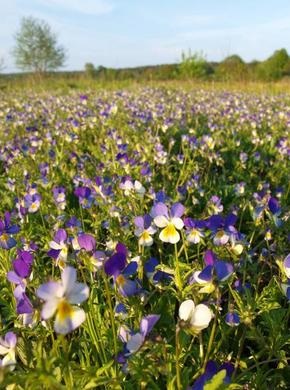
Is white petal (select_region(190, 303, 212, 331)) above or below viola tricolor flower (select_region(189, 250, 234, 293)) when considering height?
below

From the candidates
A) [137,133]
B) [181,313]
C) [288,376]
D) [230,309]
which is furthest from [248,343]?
[137,133]

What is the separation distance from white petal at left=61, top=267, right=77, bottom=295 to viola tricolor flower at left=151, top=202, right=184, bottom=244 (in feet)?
2.37

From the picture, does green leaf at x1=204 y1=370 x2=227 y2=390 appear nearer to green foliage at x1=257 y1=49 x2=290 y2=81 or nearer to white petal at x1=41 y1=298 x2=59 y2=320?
white petal at x1=41 y1=298 x2=59 y2=320

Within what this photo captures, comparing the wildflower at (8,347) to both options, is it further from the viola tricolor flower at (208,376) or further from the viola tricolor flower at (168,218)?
the viola tricolor flower at (168,218)

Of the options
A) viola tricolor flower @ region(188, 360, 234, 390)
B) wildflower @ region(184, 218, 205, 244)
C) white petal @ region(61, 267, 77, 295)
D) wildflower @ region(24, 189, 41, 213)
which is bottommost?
viola tricolor flower @ region(188, 360, 234, 390)

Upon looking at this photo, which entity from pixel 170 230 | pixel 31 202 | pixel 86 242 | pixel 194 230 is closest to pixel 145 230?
pixel 170 230

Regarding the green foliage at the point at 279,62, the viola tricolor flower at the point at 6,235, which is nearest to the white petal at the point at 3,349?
the viola tricolor flower at the point at 6,235

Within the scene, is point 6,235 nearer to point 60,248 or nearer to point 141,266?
point 60,248

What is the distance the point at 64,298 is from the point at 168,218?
0.77 m

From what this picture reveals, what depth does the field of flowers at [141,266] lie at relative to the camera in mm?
1181

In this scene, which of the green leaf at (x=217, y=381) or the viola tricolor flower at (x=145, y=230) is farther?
the viola tricolor flower at (x=145, y=230)

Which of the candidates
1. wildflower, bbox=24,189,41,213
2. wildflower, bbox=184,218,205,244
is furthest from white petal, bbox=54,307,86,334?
wildflower, bbox=24,189,41,213

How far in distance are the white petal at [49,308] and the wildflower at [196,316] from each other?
338mm

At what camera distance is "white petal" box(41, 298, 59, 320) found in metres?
0.94
